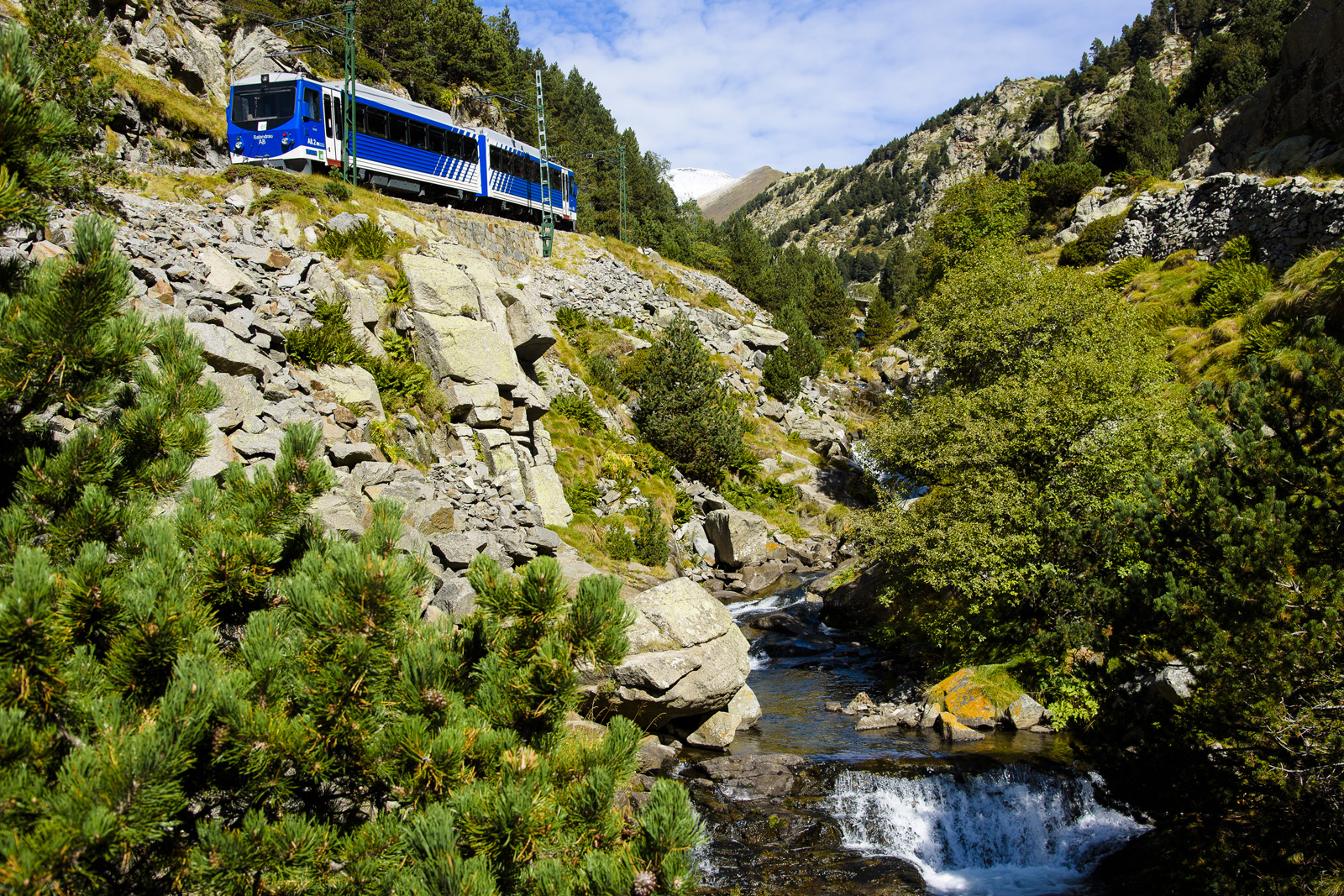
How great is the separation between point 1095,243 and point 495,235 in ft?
101

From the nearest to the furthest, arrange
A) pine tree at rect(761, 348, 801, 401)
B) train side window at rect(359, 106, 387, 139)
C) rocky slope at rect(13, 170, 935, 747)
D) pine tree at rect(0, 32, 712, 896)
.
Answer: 1. pine tree at rect(0, 32, 712, 896)
2. rocky slope at rect(13, 170, 935, 747)
3. train side window at rect(359, 106, 387, 139)
4. pine tree at rect(761, 348, 801, 401)

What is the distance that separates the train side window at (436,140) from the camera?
31.8m

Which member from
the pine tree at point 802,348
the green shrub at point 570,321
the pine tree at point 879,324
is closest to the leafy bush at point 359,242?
the green shrub at point 570,321

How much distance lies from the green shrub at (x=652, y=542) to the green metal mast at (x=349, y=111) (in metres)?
16.0

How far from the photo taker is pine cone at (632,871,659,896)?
3.50 meters

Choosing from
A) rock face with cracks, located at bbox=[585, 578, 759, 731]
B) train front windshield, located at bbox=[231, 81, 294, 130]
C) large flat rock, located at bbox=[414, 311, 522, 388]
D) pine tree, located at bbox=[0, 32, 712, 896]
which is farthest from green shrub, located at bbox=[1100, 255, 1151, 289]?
pine tree, located at bbox=[0, 32, 712, 896]

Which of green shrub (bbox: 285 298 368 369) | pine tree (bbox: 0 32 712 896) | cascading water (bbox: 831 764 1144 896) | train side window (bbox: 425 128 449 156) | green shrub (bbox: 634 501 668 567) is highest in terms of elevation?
train side window (bbox: 425 128 449 156)

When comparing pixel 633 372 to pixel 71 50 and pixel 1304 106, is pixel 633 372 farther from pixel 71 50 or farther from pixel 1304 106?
pixel 1304 106

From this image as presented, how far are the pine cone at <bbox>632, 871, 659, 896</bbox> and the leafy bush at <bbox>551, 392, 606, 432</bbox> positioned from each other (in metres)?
23.9

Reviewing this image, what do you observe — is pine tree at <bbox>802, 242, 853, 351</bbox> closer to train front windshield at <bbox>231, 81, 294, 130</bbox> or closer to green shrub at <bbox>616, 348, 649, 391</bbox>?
green shrub at <bbox>616, 348, 649, 391</bbox>

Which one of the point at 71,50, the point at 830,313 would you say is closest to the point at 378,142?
the point at 71,50

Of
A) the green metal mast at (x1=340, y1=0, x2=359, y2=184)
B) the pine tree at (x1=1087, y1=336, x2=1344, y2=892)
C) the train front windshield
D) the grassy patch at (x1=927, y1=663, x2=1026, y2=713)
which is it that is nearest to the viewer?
the pine tree at (x1=1087, y1=336, x2=1344, y2=892)

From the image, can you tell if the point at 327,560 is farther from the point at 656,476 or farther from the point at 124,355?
the point at 656,476

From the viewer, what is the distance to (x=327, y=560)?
3.94 metres
